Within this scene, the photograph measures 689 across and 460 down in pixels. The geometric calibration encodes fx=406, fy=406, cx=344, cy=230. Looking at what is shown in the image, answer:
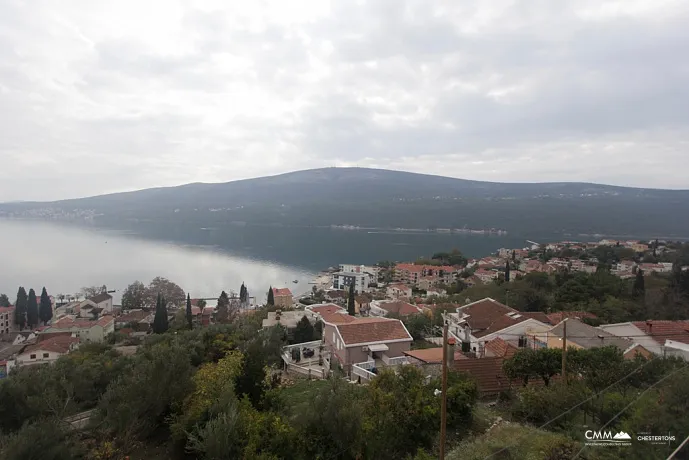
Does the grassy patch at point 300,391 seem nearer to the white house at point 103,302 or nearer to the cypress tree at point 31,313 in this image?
the cypress tree at point 31,313

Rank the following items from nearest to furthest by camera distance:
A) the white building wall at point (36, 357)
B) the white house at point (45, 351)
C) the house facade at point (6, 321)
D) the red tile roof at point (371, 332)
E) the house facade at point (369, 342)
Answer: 1. the house facade at point (369, 342)
2. the red tile roof at point (371, 332)
3. the white building wall at point (36, 357)
4. the white house at point (45, 351)
5. the house facade at point (6, 321)

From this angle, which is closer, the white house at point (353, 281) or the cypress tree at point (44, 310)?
the cypress tree at point (44, 310)

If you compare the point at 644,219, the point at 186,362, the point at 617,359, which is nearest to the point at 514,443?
the point at 617,359

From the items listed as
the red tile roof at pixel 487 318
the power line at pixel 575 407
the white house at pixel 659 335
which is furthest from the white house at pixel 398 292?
the power line at pixel 575 407

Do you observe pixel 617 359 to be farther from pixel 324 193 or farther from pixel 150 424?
pixel 324 193
